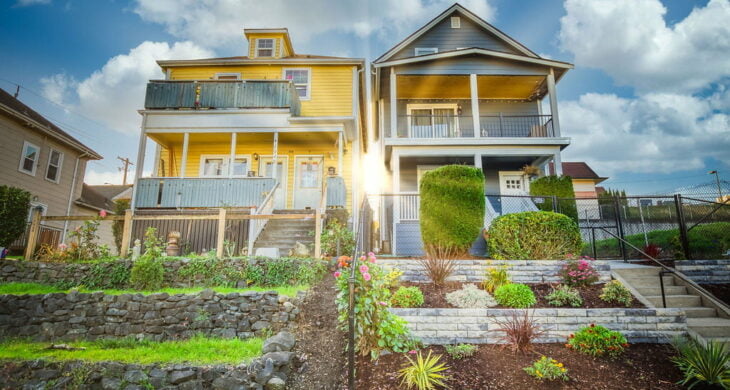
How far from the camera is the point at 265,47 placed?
15469mm

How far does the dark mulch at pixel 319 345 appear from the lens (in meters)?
4.39

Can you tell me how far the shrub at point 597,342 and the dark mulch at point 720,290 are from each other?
11.7 ft

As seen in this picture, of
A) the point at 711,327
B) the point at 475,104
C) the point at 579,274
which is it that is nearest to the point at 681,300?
the point at 711,327

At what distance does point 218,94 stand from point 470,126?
9953 mm

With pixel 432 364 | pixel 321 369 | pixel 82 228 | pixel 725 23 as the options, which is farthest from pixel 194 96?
pixel 725 23

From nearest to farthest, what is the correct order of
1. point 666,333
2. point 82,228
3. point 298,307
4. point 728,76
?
point 666,333
point 298,307
point 82,228
point 728,76

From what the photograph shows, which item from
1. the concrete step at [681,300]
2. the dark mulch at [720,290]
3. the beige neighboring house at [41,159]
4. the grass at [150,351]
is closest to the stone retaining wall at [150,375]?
the grass at [150,351]

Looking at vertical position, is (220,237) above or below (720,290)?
above

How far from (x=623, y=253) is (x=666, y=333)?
11.9ft

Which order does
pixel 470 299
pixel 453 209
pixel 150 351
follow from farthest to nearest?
pixel 453 209
pixel 470 299
pixel 150 351

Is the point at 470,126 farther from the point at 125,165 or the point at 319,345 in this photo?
the point at 125,165

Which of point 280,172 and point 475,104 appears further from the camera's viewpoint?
point 280,172

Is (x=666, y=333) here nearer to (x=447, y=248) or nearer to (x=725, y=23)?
(x=447, y=248)

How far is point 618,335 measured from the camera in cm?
471
